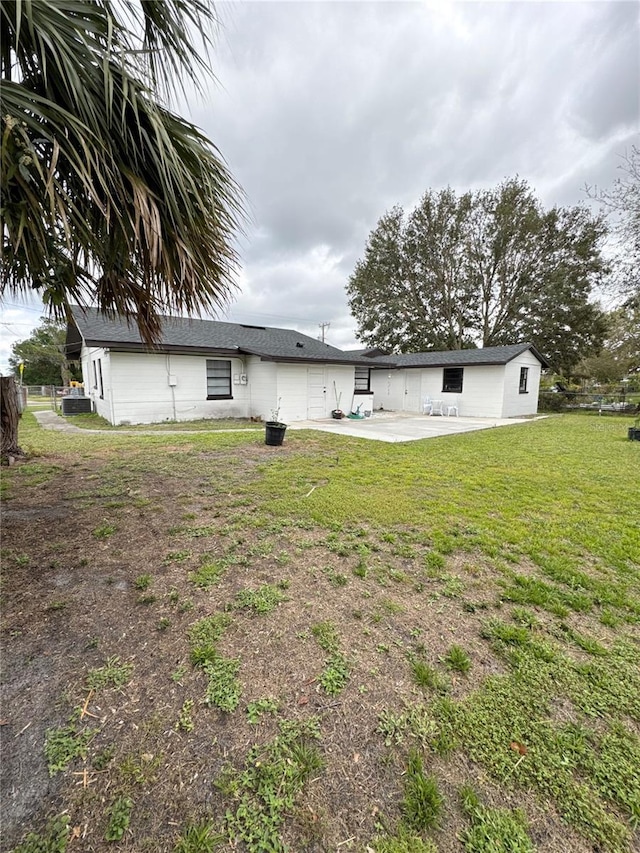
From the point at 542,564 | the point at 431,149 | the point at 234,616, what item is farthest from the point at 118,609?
the point at 431,149

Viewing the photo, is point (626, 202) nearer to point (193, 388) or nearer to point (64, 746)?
point (193, 388)

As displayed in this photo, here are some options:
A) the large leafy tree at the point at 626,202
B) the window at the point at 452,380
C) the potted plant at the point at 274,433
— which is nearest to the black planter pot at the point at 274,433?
the potted plant at the point at 274,433

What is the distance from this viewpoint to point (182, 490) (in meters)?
4.57

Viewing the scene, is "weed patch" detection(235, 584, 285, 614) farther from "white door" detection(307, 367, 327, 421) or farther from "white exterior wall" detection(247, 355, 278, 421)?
"white door" detection(307, 367, 327, 421)

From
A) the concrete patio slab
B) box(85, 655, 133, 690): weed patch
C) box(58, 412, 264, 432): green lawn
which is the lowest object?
box(85, 655, 133, 690): weed patch

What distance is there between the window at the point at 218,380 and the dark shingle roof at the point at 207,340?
58cm

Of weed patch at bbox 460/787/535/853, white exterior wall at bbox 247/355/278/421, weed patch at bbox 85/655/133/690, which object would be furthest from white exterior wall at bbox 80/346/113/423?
weed patch at bbox 460/787/535/853

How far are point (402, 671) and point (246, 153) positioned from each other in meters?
7.86

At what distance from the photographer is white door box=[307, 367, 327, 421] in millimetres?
12797

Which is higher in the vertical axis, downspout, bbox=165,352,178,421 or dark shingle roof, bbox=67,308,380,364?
dark shingle roof, bbox=67,308,380,364

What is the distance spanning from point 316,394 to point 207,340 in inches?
171

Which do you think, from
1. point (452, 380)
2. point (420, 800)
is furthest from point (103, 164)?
point (452, 380)

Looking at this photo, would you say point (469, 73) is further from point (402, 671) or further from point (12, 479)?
point (12, 479)

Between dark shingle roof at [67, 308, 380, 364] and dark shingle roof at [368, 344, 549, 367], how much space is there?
3.61m
